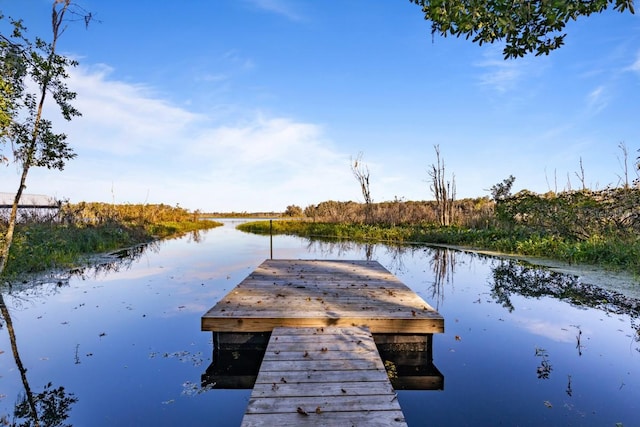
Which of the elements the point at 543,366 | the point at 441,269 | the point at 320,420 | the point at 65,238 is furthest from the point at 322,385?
the point at 65,238

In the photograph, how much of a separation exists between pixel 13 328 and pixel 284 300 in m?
3.88

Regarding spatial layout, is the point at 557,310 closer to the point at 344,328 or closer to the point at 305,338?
the point at 344,328

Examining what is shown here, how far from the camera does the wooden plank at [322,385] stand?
90.6 inches

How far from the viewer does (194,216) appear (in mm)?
39125

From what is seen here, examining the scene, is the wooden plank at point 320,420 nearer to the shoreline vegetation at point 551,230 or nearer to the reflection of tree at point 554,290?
the reflection of tree at point 554,290

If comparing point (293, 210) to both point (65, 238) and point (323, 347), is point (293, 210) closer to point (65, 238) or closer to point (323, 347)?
point (65, 238)

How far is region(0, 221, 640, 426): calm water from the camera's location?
3020 millimetres

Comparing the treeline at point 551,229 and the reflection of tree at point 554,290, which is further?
the treeline at point 551,229

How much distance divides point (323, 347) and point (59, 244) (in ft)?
37.0

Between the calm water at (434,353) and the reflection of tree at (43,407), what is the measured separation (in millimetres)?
18

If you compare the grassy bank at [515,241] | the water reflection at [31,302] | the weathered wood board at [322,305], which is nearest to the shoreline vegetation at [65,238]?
the water reflection at [31,302]

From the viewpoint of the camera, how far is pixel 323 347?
140 inches

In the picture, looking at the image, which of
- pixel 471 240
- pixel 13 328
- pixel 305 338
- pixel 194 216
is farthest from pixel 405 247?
pixel 194 216

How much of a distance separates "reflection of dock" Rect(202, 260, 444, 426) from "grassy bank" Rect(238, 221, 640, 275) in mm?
6975
